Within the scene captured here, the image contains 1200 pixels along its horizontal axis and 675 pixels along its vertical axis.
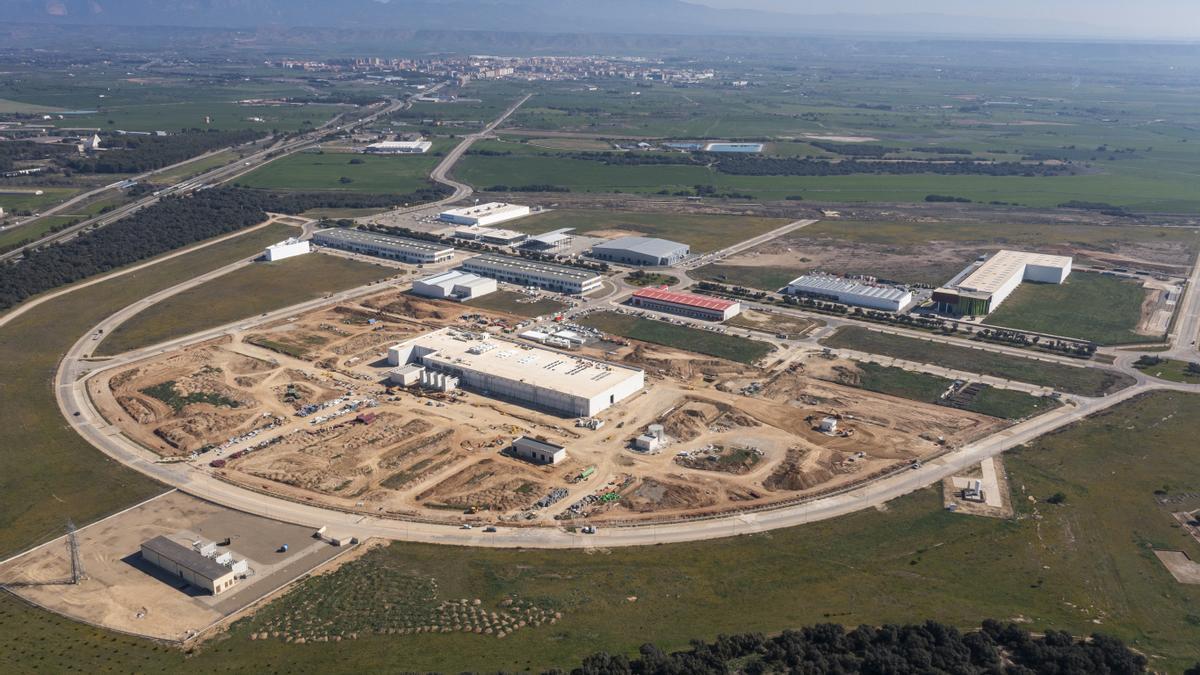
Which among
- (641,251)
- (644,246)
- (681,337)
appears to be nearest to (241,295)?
(641,251)

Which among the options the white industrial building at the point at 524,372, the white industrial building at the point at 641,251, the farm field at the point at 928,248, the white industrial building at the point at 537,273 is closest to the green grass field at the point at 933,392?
the white industrial building at the point at 524,372

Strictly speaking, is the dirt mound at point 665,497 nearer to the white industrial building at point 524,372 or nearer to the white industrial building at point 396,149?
the white industrial building at point 524,372

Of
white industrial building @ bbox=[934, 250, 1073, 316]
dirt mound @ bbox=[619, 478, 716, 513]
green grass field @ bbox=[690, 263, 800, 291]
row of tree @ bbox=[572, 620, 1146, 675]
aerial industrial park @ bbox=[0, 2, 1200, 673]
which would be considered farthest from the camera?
green grass field @ bbox=[690, 263, 800, 291]

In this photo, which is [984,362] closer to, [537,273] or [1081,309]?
[1081,309]

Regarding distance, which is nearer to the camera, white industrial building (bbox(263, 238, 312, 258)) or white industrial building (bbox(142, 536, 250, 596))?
white industrial building (bbox(142, 536, 250, 596))

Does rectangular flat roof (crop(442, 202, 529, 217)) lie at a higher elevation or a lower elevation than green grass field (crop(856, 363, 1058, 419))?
higher

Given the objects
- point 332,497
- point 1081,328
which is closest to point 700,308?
point 1081,328

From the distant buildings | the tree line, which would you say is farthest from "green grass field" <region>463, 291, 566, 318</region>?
the tree line

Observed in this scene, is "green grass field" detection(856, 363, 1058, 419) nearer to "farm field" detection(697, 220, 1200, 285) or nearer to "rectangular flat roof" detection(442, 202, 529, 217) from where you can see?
"farm field" detection(697, 220, 1200, 285)
